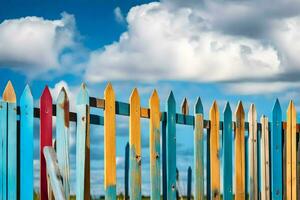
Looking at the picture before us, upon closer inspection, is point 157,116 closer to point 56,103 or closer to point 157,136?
point 157,136

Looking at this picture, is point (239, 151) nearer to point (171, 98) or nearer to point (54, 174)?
point (171, 98)

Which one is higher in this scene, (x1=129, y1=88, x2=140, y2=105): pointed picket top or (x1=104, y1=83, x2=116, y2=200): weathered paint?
(x1=129, y1=88, x2=140, y2=105): pointed picket top

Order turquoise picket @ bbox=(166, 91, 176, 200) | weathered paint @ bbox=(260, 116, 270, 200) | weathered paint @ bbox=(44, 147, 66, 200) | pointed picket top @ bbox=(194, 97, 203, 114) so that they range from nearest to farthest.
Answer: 1. weathered paint @ bbox=(44, 147, 66, 200)
2. turquoise picket @ bbox=(166, 91, 176, 200)
3. pointed picket top @ bbox=(194, 97, 203, 114)
4. weathered paint @ bbox=(260, 116, 270, 200)

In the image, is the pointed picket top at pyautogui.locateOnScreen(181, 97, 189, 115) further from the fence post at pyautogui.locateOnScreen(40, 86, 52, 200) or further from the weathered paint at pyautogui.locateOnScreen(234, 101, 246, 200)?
the fence post at pyautogui.locateOnScreen(40, 86, 52, 200)

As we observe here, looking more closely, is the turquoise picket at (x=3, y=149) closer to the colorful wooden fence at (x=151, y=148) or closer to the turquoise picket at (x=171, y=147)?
the colorful wooden fence at (x=151, y=148)

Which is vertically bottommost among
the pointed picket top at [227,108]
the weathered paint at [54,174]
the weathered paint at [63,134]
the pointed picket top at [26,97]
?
the weathered paint at [54,174]

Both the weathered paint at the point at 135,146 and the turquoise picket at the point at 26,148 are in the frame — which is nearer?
the turquoise picket at the point at 26,148

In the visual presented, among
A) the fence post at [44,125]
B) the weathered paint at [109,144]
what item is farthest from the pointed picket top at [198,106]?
the fence post at [44,125]

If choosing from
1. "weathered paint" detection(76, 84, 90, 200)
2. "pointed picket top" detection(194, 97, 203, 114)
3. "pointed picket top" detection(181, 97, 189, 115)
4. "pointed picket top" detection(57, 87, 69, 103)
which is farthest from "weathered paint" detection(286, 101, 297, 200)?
"pointed picket top" detection(57, 87, 69, 103)

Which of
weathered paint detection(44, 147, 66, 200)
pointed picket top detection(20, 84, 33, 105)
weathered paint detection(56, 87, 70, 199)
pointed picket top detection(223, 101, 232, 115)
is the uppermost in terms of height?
pointed picket top detection(223, 101, 232, 115)

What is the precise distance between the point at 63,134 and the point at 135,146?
890 millimetres

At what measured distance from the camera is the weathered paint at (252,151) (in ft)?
27.7

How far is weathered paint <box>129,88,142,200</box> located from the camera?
20.9 ft

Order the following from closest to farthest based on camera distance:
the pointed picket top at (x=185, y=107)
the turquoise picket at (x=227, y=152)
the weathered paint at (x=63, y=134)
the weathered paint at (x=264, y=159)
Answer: the weathered paint at (x=63, y=134), the pointed picket top at (x=185, y=107), the turquoise picket at (x=227, y=152), the weathered paint at (x=264, y=159)
